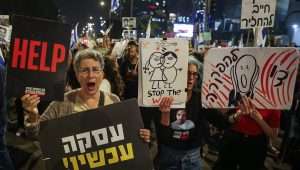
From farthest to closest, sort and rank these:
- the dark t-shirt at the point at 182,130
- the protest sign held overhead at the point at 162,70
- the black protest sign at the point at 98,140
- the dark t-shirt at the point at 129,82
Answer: the dark t-shirt at the point at 129,82 < the dark t-shirt at the point at 182,130 < the protest sign held overhead at the point at 162,70 < the black protest sign at the point at 98,140

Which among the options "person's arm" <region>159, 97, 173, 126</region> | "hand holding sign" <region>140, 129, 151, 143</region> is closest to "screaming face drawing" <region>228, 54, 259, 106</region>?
"person's arm" <region>159, 97, 173, 126</region>

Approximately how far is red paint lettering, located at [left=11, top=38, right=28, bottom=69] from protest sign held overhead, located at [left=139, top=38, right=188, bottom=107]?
1.14 m

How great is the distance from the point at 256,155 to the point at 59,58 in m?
2.66

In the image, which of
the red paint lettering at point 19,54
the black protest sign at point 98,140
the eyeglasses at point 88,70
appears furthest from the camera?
the eyeglasses at point 88,70

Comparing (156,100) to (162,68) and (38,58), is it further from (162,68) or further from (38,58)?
(38,58)

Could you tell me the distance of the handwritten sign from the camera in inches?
267

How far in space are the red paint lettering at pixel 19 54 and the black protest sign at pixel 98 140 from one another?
51cm

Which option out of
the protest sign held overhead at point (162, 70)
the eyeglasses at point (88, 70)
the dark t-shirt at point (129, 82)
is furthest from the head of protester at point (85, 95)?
the dark t-shirt at point (129, 82)

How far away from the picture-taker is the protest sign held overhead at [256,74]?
14.7 ft

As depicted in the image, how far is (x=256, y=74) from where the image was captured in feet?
14.8

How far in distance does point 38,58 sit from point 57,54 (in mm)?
148

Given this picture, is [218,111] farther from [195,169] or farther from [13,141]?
[13,141]

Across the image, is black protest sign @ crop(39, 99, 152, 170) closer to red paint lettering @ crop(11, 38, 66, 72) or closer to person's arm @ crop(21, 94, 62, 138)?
person's arm @ crop(21, 94, 62, 138)

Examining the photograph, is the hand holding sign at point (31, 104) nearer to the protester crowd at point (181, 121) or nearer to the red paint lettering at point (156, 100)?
the protester crowd at point (181, 121)
